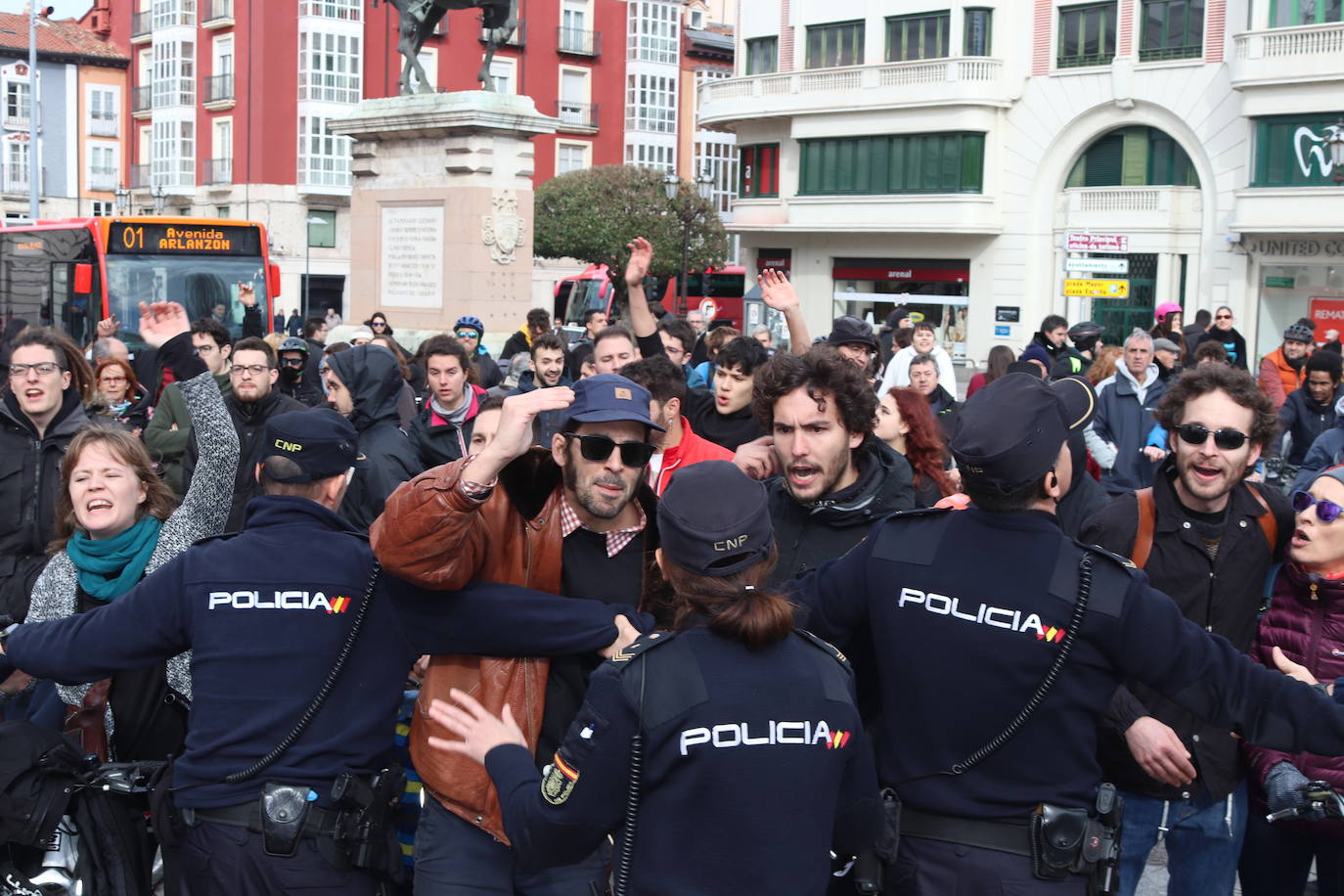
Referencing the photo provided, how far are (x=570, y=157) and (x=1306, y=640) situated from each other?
195ft

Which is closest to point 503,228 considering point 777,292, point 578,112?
point 777,292

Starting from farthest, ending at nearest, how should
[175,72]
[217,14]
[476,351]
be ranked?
[175,72] < [217,14] < [476,351]

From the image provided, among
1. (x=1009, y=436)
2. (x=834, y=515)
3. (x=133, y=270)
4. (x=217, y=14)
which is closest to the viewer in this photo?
(x=1009, y=436)

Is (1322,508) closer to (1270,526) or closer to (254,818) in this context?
(1270,526)

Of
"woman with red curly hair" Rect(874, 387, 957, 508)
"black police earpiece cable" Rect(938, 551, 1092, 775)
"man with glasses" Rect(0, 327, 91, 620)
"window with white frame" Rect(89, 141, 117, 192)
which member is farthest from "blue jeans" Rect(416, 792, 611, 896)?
"window with white frame" Rect(89, 141, 117, 192)

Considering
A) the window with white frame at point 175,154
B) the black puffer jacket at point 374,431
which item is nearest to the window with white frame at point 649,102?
the window with white frame at point 175,154

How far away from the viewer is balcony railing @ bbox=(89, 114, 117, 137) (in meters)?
62.8

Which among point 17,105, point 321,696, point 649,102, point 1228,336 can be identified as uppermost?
point 649,102

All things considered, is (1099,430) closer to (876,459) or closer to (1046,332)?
(1046,332)

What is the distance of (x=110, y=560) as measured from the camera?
4.61 metres

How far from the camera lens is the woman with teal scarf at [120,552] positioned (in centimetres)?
432

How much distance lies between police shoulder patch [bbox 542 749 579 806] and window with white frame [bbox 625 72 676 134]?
61.7 m

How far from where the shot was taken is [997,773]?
3234mm

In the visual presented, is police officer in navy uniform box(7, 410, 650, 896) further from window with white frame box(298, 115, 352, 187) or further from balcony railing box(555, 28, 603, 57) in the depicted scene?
balcony railing box(555, 28, 603, 57)
